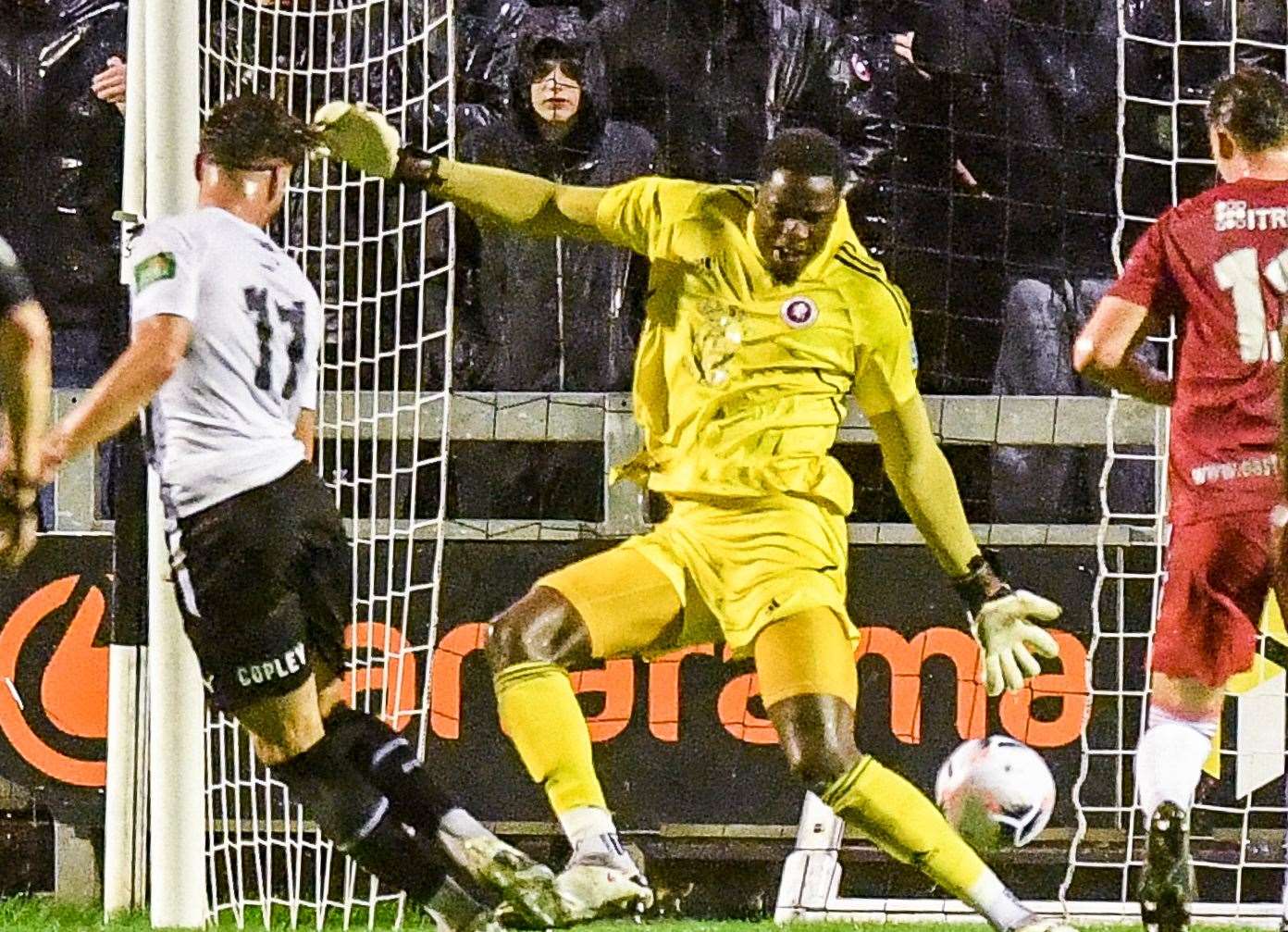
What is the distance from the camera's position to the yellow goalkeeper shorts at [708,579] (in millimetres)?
4574

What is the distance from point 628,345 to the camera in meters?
5.14

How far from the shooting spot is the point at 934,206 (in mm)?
5152

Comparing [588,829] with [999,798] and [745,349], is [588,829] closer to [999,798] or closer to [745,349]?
[999,798]

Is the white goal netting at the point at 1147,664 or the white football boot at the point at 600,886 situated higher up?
the white goal netting at the point at 1147,664

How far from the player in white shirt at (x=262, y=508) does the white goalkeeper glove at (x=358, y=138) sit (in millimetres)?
46

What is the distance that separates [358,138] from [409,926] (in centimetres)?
171

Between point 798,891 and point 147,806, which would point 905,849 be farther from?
point 147,806

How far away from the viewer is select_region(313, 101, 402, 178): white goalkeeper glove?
4562 mm

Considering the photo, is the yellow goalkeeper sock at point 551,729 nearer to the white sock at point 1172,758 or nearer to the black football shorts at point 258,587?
the black football shorts at point 258,587

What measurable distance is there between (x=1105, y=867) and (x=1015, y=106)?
5.82ft

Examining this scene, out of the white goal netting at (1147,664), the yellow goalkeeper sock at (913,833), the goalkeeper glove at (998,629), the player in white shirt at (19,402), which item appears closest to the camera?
the player in white shirt at (19,402)

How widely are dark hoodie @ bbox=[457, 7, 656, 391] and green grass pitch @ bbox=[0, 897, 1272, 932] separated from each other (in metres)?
1.24

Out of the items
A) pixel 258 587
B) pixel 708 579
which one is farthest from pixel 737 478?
pixel 258 587

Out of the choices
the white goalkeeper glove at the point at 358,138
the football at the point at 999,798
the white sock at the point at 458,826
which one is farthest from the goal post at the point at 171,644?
the football at the point at 999,798
